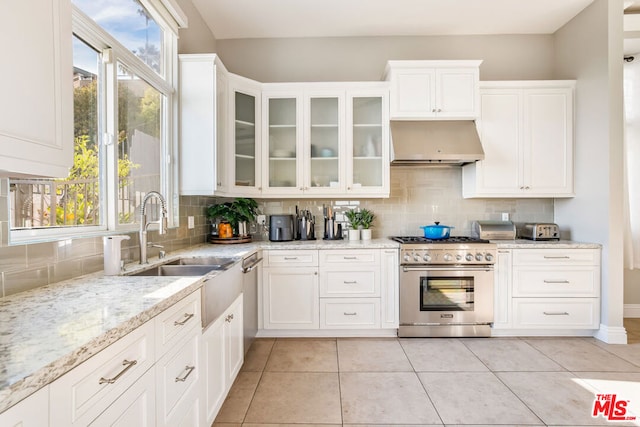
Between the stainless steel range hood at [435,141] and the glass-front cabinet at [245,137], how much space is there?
4.52ft

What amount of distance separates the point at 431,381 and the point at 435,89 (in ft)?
8.45

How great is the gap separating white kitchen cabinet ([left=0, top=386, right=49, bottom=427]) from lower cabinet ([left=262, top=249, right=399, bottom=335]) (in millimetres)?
2338

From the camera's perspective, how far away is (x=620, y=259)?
2.91 metres

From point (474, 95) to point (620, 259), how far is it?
197 centimetres

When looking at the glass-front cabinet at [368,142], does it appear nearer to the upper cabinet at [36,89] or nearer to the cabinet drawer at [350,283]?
the cabinet drawer at [350,283]

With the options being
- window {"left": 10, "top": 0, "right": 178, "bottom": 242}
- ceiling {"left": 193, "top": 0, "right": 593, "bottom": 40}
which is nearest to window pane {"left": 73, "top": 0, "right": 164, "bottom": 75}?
window {"left": 10, "top": 0, "right": 178, "bottom": 242}

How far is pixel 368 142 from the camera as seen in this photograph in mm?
→ 3359

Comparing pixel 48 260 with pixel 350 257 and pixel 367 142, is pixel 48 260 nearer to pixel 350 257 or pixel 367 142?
pixel 350 257

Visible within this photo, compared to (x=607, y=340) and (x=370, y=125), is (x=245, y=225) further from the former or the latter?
(x=607, y=340)

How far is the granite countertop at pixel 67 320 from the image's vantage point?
69 centimetres

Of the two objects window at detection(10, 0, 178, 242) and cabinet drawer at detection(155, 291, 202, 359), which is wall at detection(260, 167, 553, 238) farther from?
cabinet drawer at detection(155, 291, 202, 359)

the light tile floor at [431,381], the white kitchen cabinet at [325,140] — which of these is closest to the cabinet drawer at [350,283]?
the light tile floor at [431,381]

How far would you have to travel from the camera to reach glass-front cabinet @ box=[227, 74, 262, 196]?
10.2ft

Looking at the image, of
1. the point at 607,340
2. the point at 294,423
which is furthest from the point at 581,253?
the point at 294,423
